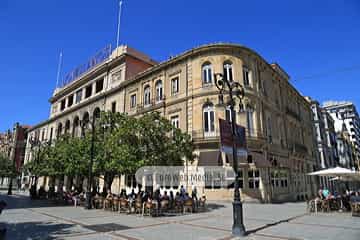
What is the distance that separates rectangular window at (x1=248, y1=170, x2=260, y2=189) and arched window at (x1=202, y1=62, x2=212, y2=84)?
8.51m

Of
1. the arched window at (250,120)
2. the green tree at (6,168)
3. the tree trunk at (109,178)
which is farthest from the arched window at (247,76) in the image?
the green tree at (6,168)

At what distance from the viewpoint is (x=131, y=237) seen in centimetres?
788

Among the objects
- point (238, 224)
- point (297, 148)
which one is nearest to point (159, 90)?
point (297, 148)

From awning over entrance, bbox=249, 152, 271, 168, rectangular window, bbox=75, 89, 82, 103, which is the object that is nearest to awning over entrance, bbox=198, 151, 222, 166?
awning over entrance, bbox=249, 152, 271, 168

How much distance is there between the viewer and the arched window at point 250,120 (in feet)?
67.3

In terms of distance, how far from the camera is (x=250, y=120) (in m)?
21.0

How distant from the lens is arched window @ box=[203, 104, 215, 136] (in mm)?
20280

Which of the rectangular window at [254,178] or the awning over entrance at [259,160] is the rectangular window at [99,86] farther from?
the rectangular window at [254,178]

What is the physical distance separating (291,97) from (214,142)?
18115 millimetres

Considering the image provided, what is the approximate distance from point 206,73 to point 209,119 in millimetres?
4301

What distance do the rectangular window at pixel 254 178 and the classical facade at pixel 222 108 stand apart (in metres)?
0.08

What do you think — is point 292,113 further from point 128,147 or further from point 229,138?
point 229,138

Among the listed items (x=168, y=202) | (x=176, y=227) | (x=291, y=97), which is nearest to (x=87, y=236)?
(x=176, y=227)

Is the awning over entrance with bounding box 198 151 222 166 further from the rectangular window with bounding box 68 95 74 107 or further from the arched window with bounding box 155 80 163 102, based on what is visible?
the rectangular window with bounding box 68 95 74 107
